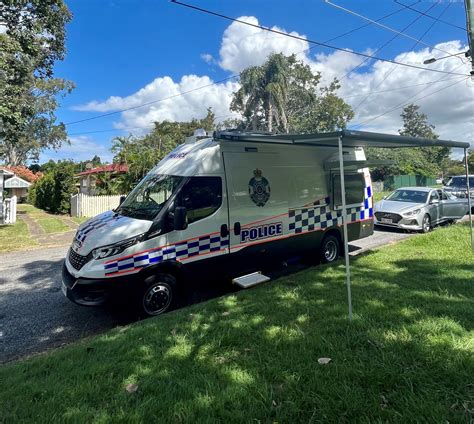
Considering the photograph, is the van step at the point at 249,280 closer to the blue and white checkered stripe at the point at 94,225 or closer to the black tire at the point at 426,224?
the blue and white checkered stripe at the point at 94,225

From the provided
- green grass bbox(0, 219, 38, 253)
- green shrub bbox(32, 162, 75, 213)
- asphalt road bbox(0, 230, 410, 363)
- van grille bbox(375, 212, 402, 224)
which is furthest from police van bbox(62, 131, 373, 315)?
green shrub bbox(32, 162, 75, 213)

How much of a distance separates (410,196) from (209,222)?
920 centimetres

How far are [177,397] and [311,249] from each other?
15.1 ft

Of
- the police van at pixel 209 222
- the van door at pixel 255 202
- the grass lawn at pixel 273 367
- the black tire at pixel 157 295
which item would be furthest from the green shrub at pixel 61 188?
the grass lawn at pixel 273 367

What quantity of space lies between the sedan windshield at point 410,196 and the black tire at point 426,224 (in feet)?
1.99

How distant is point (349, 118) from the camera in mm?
37375

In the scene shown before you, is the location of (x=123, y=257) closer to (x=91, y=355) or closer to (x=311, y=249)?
(x=91, y=355)

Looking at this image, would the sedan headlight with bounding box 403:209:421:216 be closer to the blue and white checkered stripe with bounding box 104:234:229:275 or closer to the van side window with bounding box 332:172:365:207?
the van side window with bounding box 332:172:365:207

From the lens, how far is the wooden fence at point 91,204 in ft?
56.0

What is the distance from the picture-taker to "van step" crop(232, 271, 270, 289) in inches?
199

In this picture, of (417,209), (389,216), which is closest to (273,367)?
(389,216)

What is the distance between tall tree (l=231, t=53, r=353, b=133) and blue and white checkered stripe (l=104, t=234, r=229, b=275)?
762 inches

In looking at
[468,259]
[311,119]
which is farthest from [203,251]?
[311,119]

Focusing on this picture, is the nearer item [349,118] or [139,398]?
[139,398]
